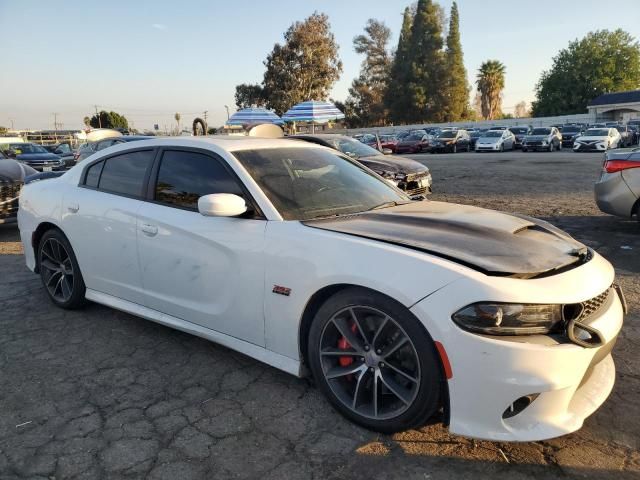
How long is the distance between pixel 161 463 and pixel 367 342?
116 cm

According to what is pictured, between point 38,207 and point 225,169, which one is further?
point 38,207

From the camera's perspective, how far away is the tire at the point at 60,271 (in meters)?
4.21

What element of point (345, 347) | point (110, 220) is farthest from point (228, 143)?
point (345, 347)

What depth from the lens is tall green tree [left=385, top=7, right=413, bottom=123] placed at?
68125mm

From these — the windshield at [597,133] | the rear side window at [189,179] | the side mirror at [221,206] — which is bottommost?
the windshield at [597,133]


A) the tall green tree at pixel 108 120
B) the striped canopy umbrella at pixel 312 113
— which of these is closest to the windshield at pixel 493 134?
the striped canopy umbrella at pixel 312 113

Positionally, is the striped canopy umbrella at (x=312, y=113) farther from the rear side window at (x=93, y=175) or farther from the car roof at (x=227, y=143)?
the car roof at (x=227, y=143)

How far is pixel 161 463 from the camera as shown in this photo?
2357mm

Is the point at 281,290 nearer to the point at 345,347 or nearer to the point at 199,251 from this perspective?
the point at 345,347

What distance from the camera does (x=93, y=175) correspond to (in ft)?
13.6

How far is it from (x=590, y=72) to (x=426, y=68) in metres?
22.8

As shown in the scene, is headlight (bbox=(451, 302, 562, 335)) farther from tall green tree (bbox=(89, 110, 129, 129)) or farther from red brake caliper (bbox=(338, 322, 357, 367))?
tall green tree (bbox=(89, 110, 129, 129))

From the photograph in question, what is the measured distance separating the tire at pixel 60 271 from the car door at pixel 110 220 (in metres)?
0.13

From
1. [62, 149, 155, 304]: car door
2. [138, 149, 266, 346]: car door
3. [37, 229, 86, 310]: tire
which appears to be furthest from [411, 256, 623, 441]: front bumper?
[37, 229, 86, 310]: tire
